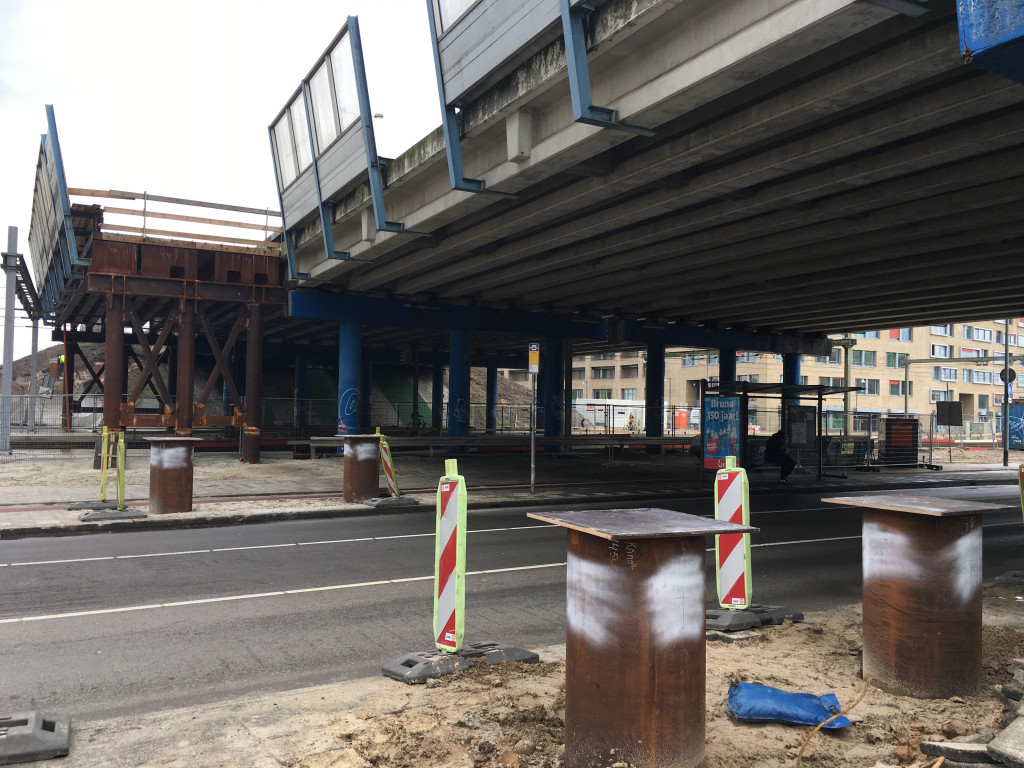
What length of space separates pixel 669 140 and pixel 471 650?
835cm

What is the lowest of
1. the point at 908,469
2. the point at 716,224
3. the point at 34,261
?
the point at 908,469

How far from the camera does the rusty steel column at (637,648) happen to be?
11.6 ft

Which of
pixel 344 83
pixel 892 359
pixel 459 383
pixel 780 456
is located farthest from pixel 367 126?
pixel 892 359

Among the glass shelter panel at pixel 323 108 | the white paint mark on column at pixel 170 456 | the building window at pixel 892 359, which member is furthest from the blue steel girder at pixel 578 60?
the building window at pixel 892 359

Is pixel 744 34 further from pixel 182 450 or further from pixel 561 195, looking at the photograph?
pixel 182 450

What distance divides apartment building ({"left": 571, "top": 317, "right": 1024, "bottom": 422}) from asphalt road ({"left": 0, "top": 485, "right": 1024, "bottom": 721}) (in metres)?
63.0

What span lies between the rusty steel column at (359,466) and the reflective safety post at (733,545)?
384 inches

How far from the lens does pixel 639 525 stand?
12.5 feet

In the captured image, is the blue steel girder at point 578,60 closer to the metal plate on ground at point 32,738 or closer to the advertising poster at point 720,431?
the metal plate on ground at point 32,738

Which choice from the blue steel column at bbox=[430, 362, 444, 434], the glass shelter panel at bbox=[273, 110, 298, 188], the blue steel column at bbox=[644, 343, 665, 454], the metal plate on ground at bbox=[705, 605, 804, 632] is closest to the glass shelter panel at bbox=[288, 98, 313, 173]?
the glass shelter panel at bbox=[273, 110, 298, 188]

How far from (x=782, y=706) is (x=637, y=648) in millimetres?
1564

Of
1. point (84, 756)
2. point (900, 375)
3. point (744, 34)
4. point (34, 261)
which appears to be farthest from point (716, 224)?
point (900, 375)

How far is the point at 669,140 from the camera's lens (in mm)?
11453

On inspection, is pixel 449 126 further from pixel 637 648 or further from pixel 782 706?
pixel 637 648
